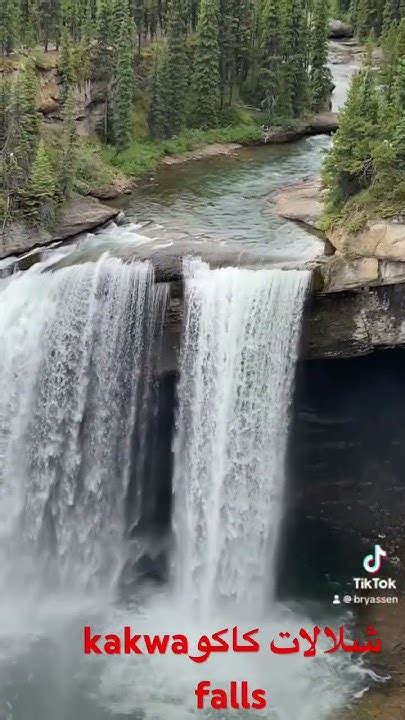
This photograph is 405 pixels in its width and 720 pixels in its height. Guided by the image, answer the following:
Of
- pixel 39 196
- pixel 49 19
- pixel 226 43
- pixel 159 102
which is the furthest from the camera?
pixel 226 43

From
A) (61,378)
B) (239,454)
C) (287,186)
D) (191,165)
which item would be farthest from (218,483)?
(191,165)

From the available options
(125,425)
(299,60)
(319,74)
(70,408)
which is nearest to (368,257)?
(125,425)

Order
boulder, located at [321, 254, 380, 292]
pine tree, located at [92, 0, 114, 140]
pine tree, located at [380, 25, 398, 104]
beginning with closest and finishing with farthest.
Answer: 1. boulder, located at [321, 254, 380, 292]
2. pine tree, located at [380, 25, 398, 104]
3. pine tree, located at [92, 0, 114, 140]

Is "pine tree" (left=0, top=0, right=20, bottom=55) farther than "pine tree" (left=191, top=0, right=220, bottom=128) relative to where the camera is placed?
No

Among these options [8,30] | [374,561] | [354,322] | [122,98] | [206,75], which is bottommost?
[374,561]

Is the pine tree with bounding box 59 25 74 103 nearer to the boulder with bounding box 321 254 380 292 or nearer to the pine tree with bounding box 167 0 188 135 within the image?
the pine tree with bounding box 167 0 188 135

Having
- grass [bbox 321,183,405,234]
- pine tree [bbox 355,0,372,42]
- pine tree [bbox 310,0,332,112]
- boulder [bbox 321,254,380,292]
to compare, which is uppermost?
pine tree [bbox 355,0,372,42]

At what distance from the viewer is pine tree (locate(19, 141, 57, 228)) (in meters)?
28.3

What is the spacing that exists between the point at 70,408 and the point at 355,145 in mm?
13292

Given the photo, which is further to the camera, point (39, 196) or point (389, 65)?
point (389, 65)

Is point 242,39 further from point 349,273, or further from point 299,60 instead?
point 349,273

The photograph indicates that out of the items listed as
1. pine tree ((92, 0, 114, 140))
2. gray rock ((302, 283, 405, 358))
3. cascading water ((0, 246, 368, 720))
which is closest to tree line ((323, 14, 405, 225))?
gray rock ((302, 283, 405, 358))

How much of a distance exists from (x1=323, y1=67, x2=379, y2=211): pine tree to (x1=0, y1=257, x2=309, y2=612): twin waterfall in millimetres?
5708

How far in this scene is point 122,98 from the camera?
44.8 meters
